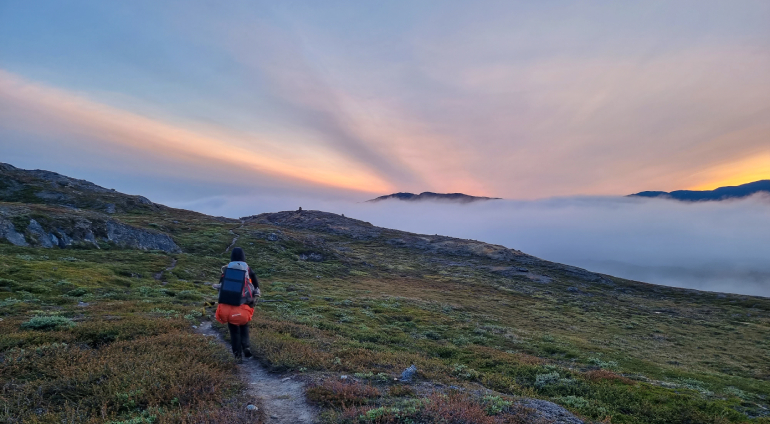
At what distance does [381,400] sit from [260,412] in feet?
9.73

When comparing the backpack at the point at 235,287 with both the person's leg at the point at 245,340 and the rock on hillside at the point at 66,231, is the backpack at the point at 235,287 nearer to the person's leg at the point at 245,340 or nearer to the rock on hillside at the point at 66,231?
the person's leg at the point at 245,340

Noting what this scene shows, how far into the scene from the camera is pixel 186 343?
39.7 feet

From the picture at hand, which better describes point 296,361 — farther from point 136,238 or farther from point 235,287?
point 136,238

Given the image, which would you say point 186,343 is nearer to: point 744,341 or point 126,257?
point 126,257

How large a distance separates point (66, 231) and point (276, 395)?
64.0 meters

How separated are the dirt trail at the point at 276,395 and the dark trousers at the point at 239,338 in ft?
1.68

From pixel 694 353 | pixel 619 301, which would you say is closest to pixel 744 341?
pixel 694 353

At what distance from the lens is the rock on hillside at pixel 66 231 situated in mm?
47625

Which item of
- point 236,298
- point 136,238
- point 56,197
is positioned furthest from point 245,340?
point 56,197

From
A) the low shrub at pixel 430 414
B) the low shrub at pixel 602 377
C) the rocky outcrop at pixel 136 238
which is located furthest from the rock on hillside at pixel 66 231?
the low shrub at pixel 602 377

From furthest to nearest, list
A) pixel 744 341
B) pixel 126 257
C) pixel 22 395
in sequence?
pixel 744 341 → pixel 126 257 → pixel 22 395

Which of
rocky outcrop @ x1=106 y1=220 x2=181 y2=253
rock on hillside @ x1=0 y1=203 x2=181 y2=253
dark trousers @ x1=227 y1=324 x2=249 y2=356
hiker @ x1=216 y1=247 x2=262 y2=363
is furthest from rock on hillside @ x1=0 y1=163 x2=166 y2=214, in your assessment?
hiker @ x1=216 y1=247 x2=262 y2=363

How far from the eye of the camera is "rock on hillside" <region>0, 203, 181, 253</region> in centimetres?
4762

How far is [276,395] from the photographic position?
9.13 m
